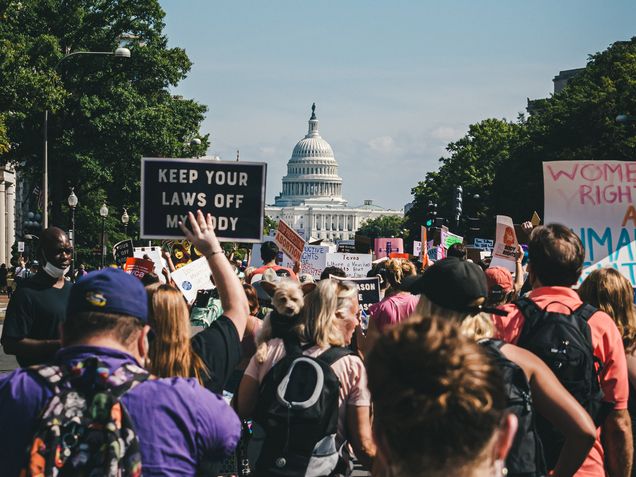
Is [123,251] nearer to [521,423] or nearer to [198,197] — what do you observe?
[198,197]

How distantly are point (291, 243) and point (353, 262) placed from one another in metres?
4.19

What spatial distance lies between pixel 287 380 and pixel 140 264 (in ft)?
30.7

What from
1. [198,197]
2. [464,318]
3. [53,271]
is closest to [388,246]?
[53,271]

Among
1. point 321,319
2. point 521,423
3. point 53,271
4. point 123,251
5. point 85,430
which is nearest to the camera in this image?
point 85,430

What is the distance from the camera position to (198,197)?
17.6 feet

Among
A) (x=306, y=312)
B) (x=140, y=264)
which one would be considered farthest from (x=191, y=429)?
(x=140, y=264)

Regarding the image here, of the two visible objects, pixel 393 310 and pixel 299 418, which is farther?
pixel 393 310

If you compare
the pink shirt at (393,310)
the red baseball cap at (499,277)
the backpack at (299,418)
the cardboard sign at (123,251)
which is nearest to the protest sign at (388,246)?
the cardboard sign at (123,251)

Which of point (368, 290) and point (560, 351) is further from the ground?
point (560, 351)

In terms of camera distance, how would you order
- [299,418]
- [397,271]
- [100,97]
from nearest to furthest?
[299,418]
[397,271]
[100,97]

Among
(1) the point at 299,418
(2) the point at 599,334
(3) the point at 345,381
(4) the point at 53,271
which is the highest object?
(4) the point at 53,271

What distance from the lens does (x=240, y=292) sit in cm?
414

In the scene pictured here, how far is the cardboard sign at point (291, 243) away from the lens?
1400 cm

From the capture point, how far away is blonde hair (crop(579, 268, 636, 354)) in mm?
5492
